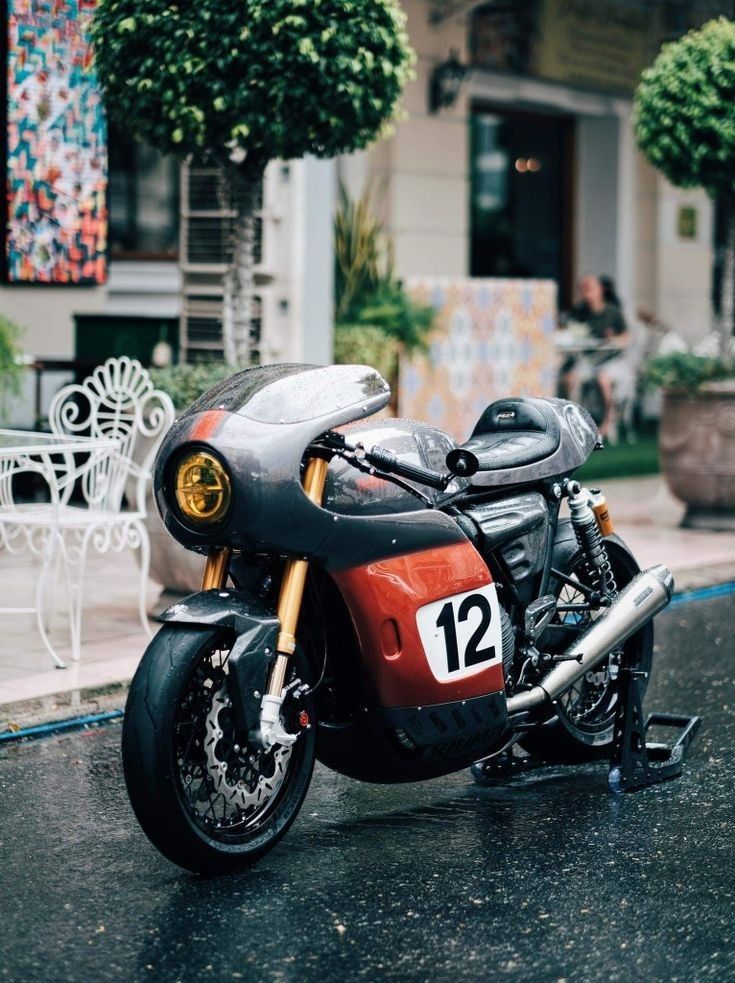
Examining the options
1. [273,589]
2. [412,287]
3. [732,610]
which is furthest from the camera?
[412,287]

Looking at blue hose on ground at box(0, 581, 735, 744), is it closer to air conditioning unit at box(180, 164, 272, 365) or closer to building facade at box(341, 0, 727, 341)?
air conditioning unit at box(180, 164, 272, 365)

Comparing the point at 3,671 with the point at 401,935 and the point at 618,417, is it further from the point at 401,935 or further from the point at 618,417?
the point at 618,417

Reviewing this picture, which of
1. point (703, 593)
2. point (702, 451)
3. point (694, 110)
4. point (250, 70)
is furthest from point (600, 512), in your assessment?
point (702, 451)

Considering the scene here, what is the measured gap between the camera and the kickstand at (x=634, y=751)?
5.00m

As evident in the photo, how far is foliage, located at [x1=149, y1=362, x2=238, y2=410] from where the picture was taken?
7438mm

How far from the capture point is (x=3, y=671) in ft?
21.2

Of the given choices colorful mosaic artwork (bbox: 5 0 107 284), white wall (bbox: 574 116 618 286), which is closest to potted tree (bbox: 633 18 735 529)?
colorful mosaic artwork (bbox: 5 0 107 284)

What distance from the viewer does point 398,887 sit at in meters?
4.19

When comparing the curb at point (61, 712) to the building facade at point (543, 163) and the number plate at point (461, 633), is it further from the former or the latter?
the building facade at point (543, 163)

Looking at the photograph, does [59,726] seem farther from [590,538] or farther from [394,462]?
[394,462]

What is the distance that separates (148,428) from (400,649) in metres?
3.61

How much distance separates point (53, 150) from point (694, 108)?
3819 mm

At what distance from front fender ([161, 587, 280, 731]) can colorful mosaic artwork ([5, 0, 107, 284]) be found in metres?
6.38

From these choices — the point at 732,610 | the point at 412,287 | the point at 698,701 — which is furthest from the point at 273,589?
the point at 412,287
